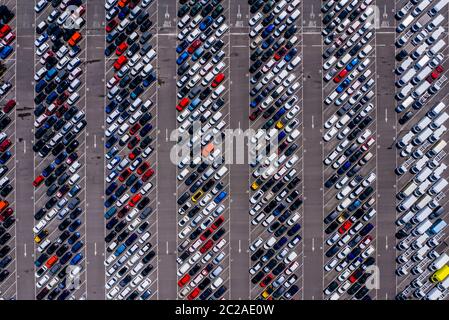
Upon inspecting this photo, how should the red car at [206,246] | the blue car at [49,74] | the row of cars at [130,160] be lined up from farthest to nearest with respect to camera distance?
the blue car at [49,74] → the row of cars at [130,160] → the red car at [206,246]

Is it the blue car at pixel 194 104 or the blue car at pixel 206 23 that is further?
the blue car at pixel 206 23

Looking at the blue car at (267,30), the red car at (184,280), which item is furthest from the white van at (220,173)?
the blue car at (267,30)

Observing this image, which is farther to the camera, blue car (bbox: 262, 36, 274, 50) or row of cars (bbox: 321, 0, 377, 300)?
blue car (bbox: 262, 36, 274, 50)

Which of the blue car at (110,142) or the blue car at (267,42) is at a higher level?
the blue car at (267,42)

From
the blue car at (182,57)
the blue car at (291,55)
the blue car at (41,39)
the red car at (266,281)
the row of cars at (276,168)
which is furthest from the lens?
the blue car at (41,39)

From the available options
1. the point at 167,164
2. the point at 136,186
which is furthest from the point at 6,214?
the point at 167,164

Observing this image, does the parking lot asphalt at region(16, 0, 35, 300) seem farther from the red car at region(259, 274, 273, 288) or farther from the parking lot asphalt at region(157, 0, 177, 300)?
the red car at region(259, 274, 273, 288)

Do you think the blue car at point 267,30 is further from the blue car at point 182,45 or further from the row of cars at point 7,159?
the row of cars at point 7,159

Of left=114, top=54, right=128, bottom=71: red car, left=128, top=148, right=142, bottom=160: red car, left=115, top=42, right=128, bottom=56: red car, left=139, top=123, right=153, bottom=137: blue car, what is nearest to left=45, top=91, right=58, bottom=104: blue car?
left=114, top=54, right=128, bottom=71: red car
